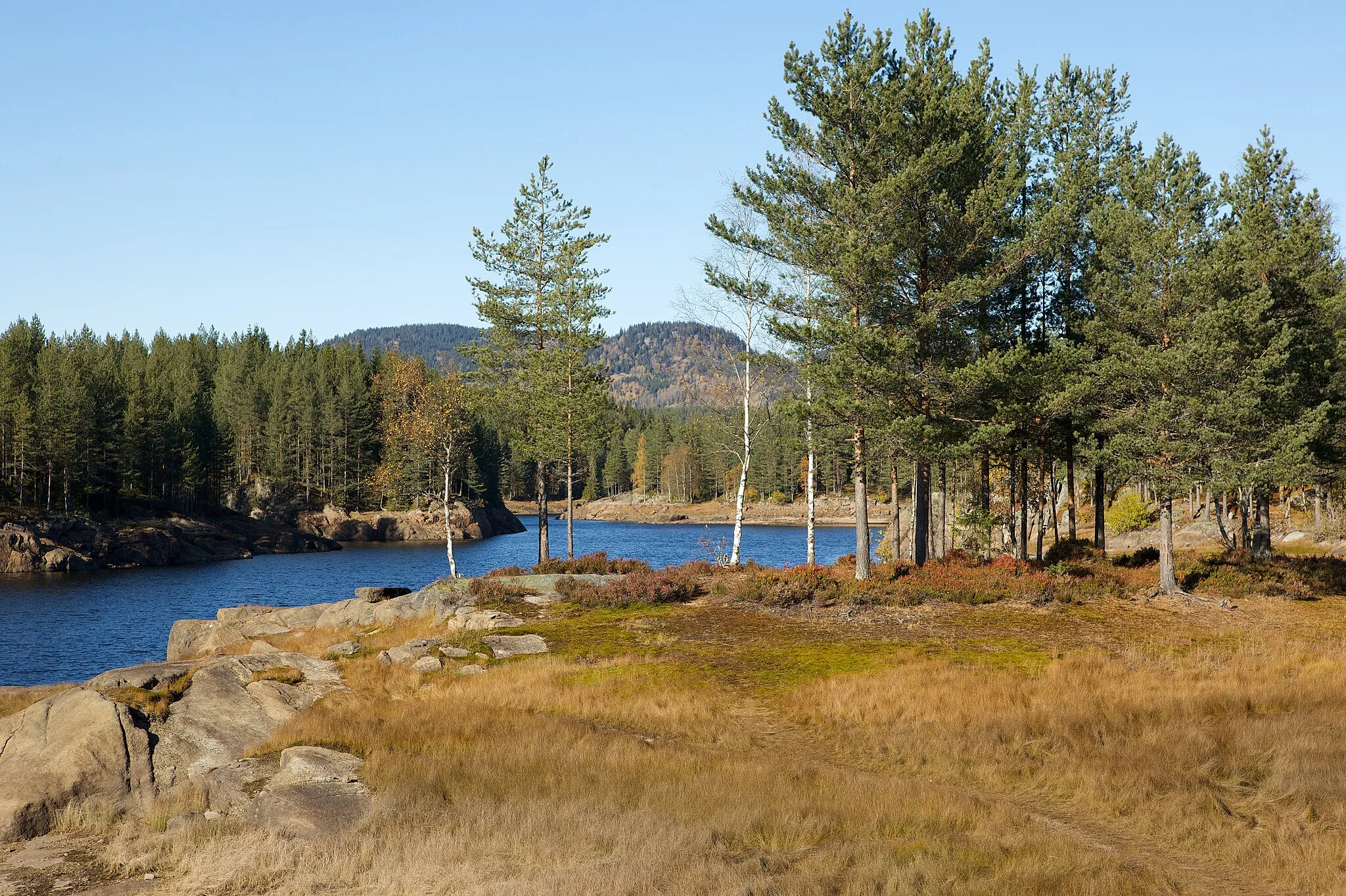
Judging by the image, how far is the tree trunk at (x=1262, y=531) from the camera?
34.4 m

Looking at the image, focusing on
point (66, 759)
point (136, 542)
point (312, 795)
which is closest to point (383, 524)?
point (136, 542)

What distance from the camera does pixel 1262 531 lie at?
34.8m

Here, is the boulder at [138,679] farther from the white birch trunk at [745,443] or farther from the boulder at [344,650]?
the white birch trunk at [745,443]

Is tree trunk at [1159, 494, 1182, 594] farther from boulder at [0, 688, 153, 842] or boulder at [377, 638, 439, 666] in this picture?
boulder at [0, 688, 153, 842]

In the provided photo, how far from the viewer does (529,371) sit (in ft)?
123

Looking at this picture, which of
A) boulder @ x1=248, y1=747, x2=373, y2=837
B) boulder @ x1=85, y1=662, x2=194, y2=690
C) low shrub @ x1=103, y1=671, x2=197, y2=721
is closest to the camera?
boulder @ x1=248, y1=747, x2=373, y2=837

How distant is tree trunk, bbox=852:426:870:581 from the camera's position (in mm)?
27438

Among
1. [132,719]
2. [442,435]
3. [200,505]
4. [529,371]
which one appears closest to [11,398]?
[200,505]

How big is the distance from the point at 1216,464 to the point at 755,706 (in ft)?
63.2

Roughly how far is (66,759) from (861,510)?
21.6m

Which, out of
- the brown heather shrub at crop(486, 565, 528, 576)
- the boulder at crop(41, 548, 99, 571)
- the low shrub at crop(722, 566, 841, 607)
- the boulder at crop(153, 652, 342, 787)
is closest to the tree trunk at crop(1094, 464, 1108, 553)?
the low shrub at crop(722, 566, 841, 607)

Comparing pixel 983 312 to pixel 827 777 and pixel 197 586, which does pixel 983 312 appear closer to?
pixel 827 777

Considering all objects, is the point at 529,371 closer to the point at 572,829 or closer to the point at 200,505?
the point at 572,829

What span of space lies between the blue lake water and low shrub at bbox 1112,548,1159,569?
1472 centimetres
